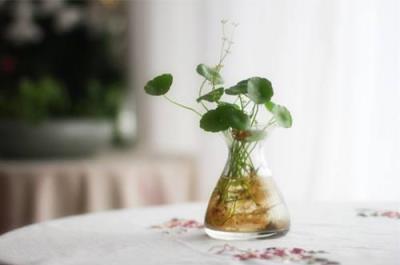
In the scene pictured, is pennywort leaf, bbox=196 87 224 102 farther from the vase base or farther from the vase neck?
the vase base

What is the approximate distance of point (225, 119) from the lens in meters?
0.88

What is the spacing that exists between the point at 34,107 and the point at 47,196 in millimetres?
325

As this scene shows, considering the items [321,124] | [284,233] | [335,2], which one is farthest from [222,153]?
[284,233]

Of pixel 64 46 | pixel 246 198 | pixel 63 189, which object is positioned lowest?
pixel 63 189

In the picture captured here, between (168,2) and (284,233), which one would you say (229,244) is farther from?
(168,2)

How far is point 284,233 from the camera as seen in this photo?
929 mm

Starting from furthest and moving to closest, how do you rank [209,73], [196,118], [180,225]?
[196,118] < [180,225] < [209,73]

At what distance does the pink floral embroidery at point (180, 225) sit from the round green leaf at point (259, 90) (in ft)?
0.80

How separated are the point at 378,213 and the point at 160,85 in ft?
1.48

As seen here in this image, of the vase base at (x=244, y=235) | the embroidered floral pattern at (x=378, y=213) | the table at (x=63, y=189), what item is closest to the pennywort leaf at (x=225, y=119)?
the vase base at (x=244, y=235)

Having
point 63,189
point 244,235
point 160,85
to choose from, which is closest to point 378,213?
point 244,235

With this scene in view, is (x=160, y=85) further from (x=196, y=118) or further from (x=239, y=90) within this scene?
(x=196, y=118)

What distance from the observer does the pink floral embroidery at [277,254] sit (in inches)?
31.3

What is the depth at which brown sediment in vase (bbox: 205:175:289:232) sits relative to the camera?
0.89 m
